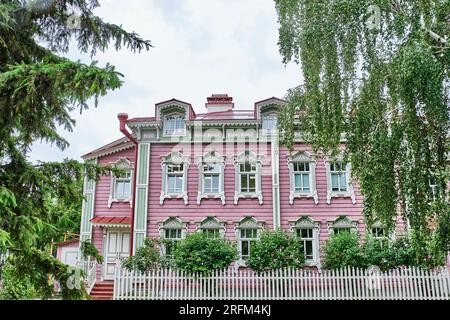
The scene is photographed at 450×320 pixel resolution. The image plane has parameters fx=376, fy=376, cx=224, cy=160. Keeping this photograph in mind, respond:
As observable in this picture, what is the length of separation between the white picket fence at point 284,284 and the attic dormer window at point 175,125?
353cm

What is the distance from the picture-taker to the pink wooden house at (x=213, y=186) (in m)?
9.14

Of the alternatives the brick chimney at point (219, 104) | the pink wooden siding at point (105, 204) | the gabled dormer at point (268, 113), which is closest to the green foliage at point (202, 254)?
the pink wooden siding at point (105, 204)

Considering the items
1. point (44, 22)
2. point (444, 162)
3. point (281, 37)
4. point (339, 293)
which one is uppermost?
point (281, 37)

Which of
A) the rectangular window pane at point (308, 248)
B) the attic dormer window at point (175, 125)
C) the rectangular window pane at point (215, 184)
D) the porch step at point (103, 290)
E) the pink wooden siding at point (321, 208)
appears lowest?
the porch step at point (103, 290)

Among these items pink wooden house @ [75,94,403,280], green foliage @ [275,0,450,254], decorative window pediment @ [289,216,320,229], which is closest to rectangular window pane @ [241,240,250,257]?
pink wooden house @ [75,94,403,280]

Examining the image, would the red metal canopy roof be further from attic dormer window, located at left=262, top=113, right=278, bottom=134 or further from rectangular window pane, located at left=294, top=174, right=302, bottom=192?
rectangular window pane, located at left=294, top=174, right=302, bottom=192

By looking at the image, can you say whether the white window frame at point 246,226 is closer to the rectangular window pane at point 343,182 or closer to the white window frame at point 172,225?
the white window frame at point 172,225

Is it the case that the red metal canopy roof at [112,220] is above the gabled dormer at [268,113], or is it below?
below

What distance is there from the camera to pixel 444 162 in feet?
15.3

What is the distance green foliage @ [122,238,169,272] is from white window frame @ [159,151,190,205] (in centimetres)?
146

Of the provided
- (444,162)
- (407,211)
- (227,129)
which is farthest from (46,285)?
(227,129)

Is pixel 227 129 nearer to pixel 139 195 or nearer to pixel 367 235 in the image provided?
pixel 139 195

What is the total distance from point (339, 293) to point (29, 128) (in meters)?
6.42

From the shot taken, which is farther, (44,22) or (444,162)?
(444,162)
